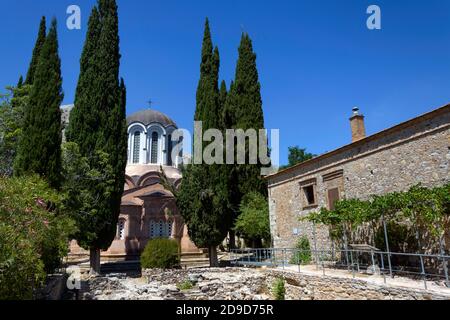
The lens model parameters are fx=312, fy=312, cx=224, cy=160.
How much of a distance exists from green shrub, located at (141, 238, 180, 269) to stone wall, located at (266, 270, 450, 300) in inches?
238

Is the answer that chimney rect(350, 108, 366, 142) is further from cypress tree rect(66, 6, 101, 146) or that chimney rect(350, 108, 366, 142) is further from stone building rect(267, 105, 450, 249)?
cypress tree rect(66, 6, 101, 146)

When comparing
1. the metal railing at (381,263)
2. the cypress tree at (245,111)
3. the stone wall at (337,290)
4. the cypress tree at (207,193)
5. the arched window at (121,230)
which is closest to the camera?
the stone wall at (337,290)

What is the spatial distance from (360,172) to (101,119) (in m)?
13.6

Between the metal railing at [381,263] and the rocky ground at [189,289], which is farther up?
the metal railing at [381,263]

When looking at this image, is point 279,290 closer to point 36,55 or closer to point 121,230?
point 121,230

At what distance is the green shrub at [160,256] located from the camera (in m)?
16.5

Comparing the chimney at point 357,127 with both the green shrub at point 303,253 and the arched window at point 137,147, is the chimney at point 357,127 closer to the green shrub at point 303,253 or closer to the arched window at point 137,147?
the green shrub at point 303,253

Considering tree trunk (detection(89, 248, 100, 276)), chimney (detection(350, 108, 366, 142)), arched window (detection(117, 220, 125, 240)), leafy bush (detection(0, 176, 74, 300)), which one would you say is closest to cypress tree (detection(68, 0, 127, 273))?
tree trunk (detection(89, 248, 100, 276))

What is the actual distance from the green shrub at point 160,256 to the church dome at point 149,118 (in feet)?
67.7

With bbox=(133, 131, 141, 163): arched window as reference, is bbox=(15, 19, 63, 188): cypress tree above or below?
below

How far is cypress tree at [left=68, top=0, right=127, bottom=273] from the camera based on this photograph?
53.7ft

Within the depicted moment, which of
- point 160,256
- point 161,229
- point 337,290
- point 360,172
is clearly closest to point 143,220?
point 161,229

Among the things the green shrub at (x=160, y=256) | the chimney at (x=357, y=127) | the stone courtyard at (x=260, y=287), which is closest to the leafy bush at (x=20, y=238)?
the stone courtyard at (x=260, y=287)

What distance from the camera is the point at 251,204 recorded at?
19.8 metres
